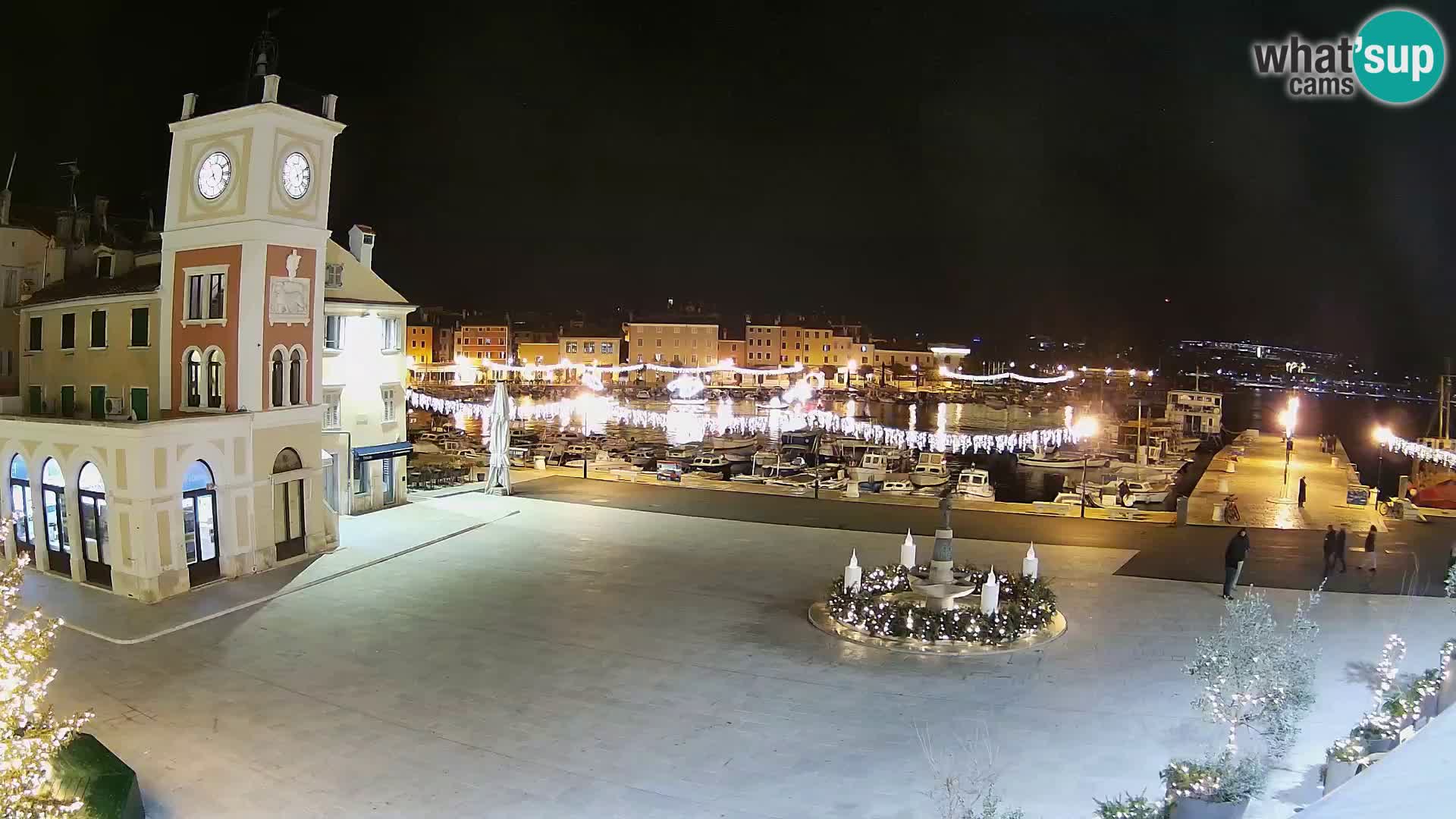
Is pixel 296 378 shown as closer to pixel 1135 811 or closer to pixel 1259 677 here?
pixel 1135 811

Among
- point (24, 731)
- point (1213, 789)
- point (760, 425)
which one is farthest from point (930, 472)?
point (24, 731)

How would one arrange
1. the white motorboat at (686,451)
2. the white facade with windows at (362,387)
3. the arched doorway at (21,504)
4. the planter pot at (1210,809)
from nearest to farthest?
the planter pot at (1210,809)
the arched doorway at (21,504)
the white facade with windows at (362,387)
the white motorboat at (686,451)

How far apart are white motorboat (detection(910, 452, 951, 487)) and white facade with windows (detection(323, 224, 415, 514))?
2673 cm

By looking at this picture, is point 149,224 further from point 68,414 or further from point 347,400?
point 347,400

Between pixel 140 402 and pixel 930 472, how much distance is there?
3599cm

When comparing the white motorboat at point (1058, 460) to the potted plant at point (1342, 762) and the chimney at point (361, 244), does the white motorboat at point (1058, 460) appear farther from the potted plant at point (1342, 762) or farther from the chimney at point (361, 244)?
the potted plant at point (1342, 762)

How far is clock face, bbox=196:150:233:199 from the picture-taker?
62.6 ft

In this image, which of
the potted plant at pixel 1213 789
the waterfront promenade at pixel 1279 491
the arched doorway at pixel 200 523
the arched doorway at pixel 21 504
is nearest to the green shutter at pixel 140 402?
the arched doorway at pixel 21 504

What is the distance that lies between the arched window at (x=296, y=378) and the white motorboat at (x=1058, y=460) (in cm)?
4728

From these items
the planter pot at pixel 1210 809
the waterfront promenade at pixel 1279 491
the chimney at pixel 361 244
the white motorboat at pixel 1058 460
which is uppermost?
the chimney at pixel 361 244

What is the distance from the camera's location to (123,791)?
8664 millimetres

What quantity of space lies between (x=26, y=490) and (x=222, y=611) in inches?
246

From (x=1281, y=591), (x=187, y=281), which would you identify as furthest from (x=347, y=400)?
(x=1281, y=591)

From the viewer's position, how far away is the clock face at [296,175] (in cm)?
1919
